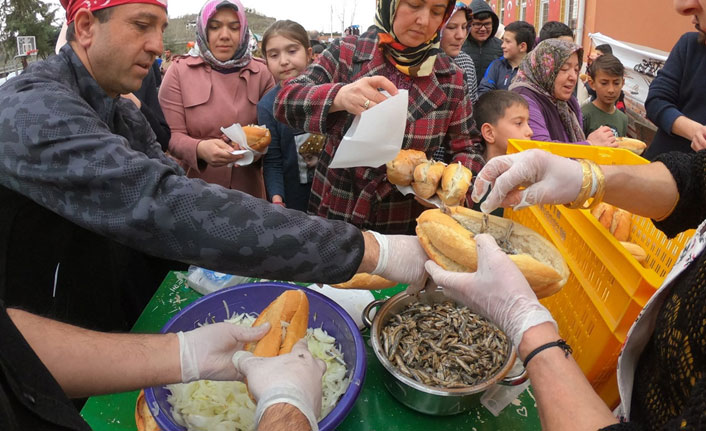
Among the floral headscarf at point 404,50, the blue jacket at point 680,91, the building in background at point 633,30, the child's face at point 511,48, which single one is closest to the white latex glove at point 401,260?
the floral headscarf at point 404,50

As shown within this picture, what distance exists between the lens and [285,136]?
11.8 ft

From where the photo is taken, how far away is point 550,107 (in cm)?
374

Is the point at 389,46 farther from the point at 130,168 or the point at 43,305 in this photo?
the point at 43,305

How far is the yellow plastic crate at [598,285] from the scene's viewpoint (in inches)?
53.1

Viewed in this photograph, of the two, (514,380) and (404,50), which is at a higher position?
(404,50)

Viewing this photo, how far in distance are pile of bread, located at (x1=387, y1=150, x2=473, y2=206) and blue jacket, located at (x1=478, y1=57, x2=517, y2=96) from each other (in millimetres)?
3446

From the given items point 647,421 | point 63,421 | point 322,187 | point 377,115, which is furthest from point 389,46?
point 63,421

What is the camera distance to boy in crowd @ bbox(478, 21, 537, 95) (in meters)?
5.31

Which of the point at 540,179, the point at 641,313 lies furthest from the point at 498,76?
the point at 641,313

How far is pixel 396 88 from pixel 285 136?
155 centimetres

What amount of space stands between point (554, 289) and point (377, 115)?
1091 millimetres

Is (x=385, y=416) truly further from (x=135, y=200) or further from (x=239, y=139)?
→ (x=239, y=139)

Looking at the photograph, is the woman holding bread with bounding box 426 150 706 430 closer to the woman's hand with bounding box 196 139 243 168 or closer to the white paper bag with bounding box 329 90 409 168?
the white paper bag with bounding box 329 90 409 168

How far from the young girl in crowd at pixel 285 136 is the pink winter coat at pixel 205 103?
0.21m
